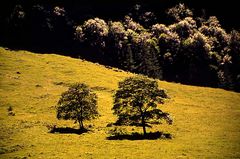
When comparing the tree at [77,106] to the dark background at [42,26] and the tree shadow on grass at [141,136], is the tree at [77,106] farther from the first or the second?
the dark background at [42,26]

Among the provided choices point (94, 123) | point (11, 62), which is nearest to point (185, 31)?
point (11, 62)

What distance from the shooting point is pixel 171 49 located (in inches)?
6594

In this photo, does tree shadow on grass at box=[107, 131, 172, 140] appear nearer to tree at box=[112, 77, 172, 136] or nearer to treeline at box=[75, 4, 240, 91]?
tree at box=[112, 77, 172, 136]

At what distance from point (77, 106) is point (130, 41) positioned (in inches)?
3863

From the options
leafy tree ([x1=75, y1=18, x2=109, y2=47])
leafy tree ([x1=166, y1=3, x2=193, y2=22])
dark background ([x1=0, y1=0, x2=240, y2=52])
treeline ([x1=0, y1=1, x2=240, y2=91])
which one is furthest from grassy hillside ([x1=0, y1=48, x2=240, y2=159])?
leafy tree ([x1=166, y1=3, x2=193, y2=22])

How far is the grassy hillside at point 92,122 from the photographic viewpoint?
52872 mm

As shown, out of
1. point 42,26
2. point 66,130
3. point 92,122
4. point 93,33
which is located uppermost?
point 42,26

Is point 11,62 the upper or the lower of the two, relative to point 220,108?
upper

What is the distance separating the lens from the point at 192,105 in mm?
98250

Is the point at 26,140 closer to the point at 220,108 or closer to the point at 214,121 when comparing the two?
the point at 214,121

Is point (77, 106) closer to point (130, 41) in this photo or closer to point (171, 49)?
point (130, 41)

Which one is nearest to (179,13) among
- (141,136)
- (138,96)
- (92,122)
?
(92,122)

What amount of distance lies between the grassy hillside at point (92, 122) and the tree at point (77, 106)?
2.71 m

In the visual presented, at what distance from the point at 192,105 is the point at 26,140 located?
2103 inches
